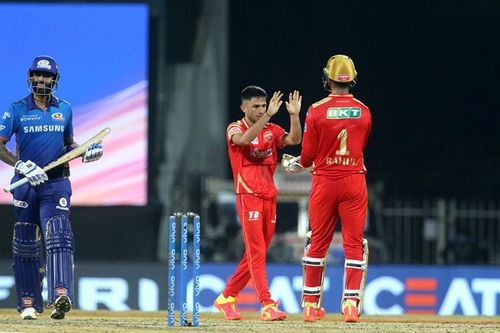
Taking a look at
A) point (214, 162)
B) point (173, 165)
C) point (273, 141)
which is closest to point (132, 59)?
point (173, 165)

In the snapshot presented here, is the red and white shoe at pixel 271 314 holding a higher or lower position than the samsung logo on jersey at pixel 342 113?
lower

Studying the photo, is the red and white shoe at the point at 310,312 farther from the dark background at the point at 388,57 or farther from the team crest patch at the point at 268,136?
the dark background at the point at 388,57

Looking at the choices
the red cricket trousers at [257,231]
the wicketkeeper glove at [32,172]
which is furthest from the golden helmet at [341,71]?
the wicketkeeper glove at [32,172]

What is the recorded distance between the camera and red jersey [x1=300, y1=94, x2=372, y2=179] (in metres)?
12.4

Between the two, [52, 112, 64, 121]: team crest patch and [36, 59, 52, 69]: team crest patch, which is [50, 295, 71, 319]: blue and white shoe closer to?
[52, 112, 64, 121]: team crest patch

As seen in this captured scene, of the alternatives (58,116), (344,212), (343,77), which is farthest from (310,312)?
(58,116)

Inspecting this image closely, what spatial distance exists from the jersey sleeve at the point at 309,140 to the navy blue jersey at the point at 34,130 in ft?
6.10

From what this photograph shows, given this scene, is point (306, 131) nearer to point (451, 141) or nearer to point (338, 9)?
point (338, 9)

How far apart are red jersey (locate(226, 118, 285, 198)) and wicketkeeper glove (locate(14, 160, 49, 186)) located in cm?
169

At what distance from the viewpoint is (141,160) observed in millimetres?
19188

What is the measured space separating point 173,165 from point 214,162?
1.65m

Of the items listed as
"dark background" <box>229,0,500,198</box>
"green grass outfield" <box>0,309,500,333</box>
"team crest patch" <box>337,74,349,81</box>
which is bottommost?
"green grass outfield" <box>0,309,500,333</box>

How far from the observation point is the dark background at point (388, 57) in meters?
23.5

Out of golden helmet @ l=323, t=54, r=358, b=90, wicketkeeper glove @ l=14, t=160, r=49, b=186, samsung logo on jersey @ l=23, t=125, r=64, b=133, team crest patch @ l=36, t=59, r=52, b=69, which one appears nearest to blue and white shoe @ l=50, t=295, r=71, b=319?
wicketkeeper glove @ l=14, t=160, r=49, b=186
